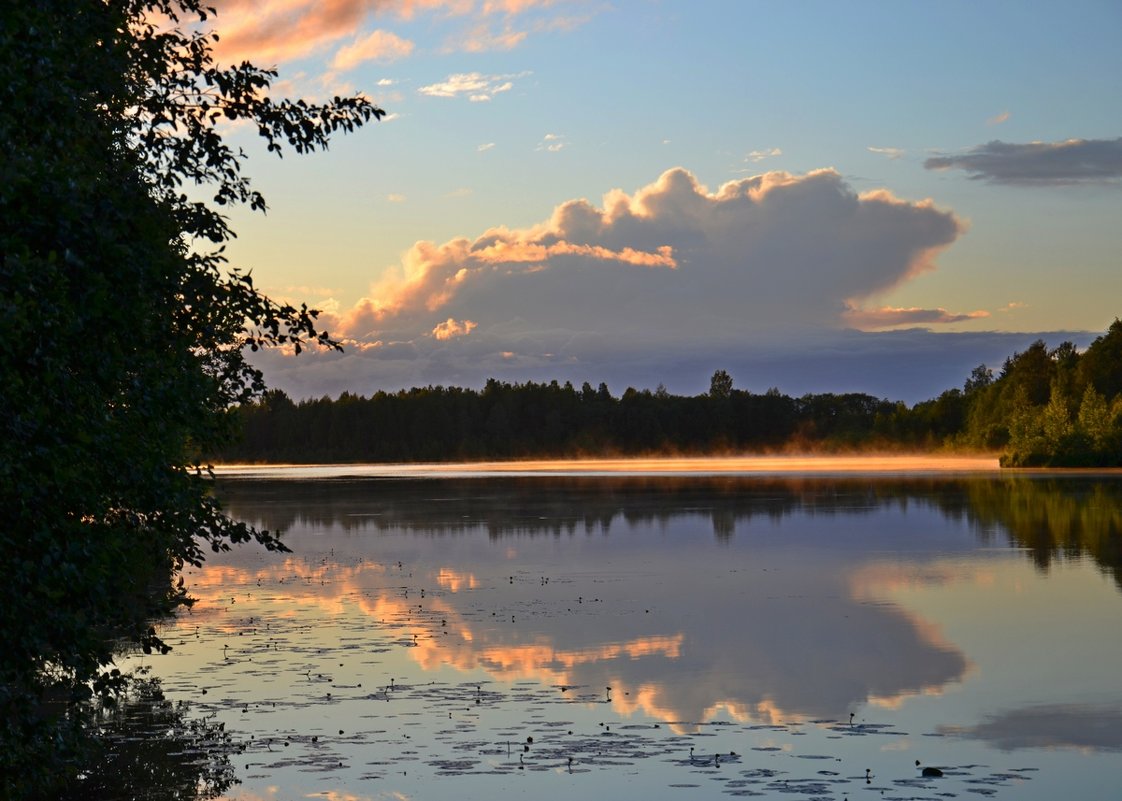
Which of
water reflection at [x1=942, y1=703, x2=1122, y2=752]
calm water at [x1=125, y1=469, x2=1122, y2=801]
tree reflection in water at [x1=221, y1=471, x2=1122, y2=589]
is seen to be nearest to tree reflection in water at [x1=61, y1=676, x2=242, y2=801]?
calm water at [x1=125, y1=469, x2=1122, y2=801]

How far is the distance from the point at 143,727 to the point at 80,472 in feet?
32.0

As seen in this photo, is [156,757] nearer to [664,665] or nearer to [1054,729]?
[664,665]

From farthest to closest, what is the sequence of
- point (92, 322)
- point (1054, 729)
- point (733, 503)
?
1. point (733, 503)
2. point (1054, 729)
3. point (92, 322)

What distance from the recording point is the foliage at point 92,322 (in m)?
11.7

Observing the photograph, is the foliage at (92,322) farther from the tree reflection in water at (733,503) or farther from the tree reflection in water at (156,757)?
the tree reflection in water at (733,503)

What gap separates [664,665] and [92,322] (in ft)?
60.0

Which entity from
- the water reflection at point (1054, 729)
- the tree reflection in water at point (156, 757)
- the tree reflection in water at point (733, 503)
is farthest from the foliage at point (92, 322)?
the tree reflection in water at point (733, 503)

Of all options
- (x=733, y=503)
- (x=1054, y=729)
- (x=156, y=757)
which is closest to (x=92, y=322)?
(x=156, y=757)

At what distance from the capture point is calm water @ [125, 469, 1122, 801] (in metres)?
19.8

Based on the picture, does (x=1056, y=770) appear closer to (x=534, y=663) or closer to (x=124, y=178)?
(x=534, y=663)

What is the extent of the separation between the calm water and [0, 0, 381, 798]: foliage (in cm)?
551

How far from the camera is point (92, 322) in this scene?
12773 millimetres

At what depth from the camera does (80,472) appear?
14.1 metres

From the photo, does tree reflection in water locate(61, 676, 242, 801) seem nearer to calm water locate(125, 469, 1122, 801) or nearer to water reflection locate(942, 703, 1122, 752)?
calm water locate(125, 469, 1122, 801)
